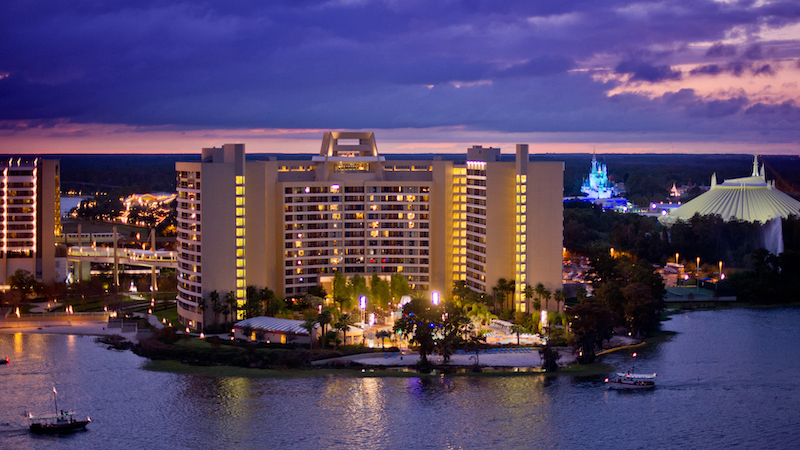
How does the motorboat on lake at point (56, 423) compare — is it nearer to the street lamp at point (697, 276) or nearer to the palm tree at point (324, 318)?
the palm tree at point (324, 318)

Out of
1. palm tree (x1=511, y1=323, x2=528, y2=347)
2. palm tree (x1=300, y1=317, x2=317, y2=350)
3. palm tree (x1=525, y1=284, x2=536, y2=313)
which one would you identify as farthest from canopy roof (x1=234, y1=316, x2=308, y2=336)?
palm tree (x1=525, y1=284, x2=536, y2=313)

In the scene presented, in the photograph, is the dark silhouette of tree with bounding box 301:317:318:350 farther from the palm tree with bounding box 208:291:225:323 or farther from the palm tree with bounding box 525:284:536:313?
the palm tree with bounding box 525:284:536:313

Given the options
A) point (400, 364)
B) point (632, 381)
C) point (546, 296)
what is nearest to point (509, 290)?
point (546, 296)

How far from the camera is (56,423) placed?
5294 cm

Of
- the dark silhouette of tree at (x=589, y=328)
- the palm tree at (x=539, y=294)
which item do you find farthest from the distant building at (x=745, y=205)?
Answer: the dark silhouette of tree at (x=589, y=328)

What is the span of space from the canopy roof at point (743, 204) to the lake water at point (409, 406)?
58.5m

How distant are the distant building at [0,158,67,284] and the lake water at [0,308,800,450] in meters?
23.7

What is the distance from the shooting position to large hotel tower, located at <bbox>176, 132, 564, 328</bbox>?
75.8m

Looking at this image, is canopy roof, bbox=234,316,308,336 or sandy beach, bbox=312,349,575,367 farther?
canopy roof, bbox=234,316,308,336

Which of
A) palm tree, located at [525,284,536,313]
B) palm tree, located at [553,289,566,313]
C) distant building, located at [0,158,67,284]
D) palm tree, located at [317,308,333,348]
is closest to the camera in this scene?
palm tree, located at [317,308,333,348]

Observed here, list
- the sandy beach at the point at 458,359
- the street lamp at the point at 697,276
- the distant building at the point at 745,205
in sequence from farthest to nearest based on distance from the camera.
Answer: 1. the distant building at the point at 745,205
2. the street lamp at the point at 697,276
3. the sandy beach at the point at 458,359

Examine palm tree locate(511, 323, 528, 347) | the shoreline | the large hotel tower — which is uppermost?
the large hotel tower

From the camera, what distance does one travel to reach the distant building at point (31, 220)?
9231 centimetres

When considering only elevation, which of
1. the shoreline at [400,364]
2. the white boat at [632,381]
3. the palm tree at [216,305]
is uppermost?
the palm tree at [216,305]
